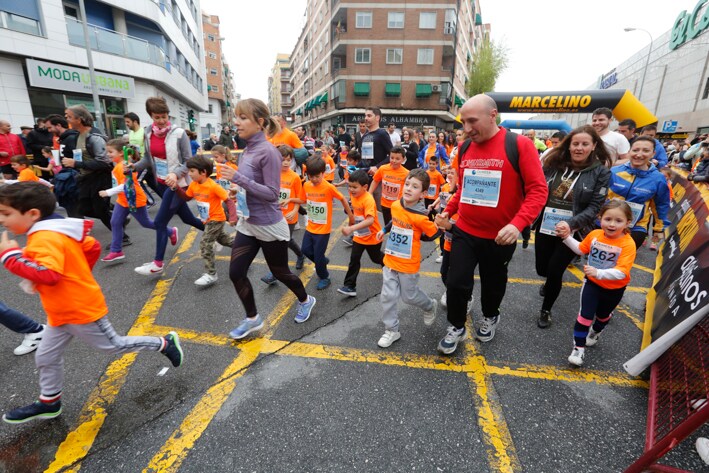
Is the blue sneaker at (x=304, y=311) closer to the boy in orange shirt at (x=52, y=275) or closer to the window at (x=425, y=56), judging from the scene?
the boy in orange shirt at (x=52, y=275)

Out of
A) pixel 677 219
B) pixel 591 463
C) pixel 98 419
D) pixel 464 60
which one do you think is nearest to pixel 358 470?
pixel 591 463

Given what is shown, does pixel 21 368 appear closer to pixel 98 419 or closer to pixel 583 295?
pixel 98 419

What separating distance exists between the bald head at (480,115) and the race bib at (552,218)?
1.46m

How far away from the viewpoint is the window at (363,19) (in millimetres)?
34125

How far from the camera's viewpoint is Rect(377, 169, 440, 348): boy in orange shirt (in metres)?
2.99

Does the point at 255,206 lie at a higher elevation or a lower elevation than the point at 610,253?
higher

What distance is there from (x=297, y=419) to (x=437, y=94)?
3753 cm

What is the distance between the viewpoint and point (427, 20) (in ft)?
110

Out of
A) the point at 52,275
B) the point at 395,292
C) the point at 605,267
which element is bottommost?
the point at 395,292

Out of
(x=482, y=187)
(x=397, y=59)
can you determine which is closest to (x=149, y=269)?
(x=482, y=187)

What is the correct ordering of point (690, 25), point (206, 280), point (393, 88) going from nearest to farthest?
point (206, 280)
point (690, 25)
point (393, 88)

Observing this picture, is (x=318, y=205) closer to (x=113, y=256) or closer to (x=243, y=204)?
(x=243, y=204)

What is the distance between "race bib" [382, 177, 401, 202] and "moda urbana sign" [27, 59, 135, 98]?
16.9 m

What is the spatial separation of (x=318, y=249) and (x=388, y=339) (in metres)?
1.51
